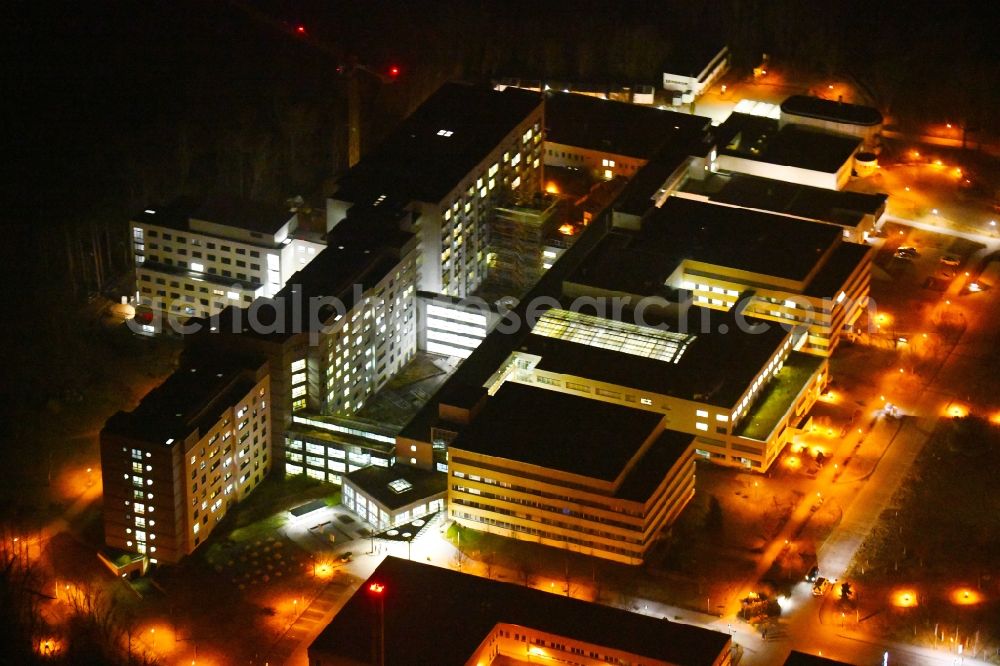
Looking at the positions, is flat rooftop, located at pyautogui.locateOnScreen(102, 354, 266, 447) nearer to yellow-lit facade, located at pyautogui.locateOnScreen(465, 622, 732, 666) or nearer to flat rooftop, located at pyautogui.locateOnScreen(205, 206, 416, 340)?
flat rooftop, located at pyautogui.locateOnScreen(205, 206, 416, 340)

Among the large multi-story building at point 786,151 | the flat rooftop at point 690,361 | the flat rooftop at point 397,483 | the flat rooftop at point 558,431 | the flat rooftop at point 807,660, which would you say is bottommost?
the flat rooftop at point 807,660

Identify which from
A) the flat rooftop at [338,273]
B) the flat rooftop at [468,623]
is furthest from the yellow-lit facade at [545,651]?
the flat rooftop at [338,273]

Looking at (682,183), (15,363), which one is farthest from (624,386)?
(15,363)

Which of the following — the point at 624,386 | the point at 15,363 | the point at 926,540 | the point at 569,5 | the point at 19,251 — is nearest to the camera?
the point at 926,540

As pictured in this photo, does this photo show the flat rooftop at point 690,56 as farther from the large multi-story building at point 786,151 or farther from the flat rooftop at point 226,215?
the flat rooftop at point 226,215

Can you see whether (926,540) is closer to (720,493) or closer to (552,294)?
(720,493)

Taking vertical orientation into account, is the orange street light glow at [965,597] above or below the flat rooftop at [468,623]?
below

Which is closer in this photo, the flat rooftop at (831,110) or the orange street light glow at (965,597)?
→ the orange street light glow at (965,597)
